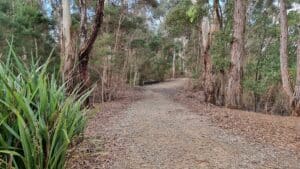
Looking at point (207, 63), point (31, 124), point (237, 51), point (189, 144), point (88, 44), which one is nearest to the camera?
point (31, 124)

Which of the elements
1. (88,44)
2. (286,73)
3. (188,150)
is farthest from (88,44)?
(188,150)

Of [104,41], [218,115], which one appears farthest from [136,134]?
[104,41]

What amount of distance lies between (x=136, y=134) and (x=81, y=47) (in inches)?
213

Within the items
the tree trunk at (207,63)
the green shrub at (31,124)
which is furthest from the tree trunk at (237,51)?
the green shrub at (31,124)

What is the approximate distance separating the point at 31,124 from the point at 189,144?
147 inches

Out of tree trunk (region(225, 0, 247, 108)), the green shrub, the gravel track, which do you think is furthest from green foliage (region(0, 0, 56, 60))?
the green shrub

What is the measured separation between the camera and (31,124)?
10.2 ft

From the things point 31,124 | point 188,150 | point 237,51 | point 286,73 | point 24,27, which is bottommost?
point 188,150

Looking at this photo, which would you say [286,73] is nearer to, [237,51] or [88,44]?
[237,51]

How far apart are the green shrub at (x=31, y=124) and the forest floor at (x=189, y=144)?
0.34 metres

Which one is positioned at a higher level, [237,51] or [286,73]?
[237,51]

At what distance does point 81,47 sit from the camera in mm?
11805

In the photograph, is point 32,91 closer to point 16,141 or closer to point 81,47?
point 16,141

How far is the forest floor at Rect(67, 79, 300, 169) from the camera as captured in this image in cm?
507
